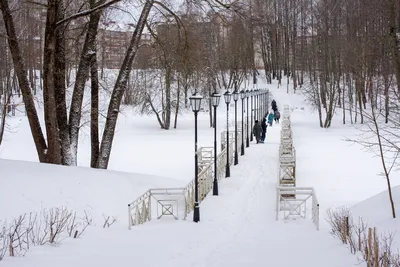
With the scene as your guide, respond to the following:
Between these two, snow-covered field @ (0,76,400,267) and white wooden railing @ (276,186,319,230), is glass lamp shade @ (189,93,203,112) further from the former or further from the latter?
white wooden railing @ (276,186,319,230)

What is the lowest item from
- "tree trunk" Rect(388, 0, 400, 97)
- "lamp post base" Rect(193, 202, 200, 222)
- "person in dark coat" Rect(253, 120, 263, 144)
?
"lamp post base" Rect(193, 202, 200, 222)

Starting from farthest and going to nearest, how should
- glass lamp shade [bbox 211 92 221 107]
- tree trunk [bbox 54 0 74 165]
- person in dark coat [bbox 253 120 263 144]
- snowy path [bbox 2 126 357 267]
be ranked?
person in dark coat [bbox 253 120 263 144]
glass lamp shade [bbox 211 92 221 107]
tree trunk [bbox 54 0 74 165]
snowy path [bbox 2 126 357 267]

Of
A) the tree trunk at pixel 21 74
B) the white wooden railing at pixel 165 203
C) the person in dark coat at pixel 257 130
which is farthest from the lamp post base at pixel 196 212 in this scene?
the person in dark coat at pixel 257 130

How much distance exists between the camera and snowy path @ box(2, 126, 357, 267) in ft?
24.6

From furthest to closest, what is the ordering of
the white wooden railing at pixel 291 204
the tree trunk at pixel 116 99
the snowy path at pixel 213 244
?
the tree trunk at pixel 116 99 < the white wooden railing at pixel 291 204 < the snowy path at pixel 213 244

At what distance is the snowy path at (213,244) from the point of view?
7.50m

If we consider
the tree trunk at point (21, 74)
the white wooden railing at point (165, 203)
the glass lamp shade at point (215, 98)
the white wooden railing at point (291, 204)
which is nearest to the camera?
the white wooden railing at point (165, 203)

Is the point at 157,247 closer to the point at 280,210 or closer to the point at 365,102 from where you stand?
the point at 280,210

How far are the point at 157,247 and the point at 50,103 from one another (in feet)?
19.8

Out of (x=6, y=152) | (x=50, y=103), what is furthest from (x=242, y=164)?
(x=6, y=152)

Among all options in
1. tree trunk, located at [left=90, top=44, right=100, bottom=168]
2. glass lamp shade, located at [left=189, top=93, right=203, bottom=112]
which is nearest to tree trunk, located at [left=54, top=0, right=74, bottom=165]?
tree trunk, located at [left=90, top=44, right=100, bottom=168]

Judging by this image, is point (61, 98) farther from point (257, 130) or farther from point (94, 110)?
point (257, 130)

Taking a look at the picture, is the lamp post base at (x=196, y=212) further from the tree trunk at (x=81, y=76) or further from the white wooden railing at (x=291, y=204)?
the tree trunk at (x=81, y=76)

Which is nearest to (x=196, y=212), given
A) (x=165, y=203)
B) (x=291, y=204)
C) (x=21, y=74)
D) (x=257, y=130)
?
(x=165, y=203)
